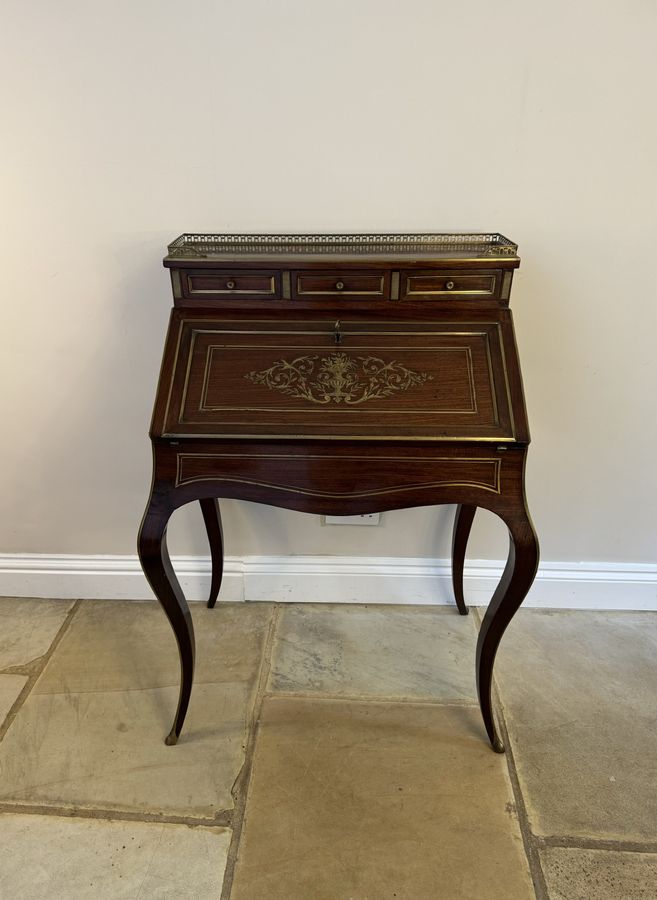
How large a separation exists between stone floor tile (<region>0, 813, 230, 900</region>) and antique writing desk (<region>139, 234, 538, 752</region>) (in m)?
0.48

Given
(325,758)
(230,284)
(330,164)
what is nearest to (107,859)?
(325,758)

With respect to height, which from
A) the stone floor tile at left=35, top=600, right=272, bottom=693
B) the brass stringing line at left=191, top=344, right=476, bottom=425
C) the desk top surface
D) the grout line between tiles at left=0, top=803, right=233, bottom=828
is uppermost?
the desk top surface

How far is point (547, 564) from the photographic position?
1.87 m

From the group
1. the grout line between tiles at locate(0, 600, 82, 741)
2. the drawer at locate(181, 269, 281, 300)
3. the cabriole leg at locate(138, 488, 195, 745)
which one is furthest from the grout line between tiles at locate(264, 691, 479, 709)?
the drawer at locate(181, 269, 281, 300)

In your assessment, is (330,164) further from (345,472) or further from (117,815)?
(117,815)

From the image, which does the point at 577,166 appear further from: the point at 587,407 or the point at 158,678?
the point at 158,678

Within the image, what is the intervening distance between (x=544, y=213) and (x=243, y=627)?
5.05 ft

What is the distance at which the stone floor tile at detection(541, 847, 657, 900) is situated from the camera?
114 centimetres

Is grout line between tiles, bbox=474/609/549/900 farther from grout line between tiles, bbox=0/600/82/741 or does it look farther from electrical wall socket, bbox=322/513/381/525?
grout line between tiles, bbox=0/600/82/741

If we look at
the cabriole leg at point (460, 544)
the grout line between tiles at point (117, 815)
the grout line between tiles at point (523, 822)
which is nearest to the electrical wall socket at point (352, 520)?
the cabriole leg at point (460, 544)

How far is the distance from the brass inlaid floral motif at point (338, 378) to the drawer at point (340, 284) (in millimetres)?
151

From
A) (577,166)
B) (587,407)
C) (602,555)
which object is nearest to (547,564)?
(602,555)

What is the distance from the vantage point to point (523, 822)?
126cm

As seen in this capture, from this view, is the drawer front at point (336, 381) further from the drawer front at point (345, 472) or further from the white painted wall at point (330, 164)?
the white painted wall at point (330, 164)
